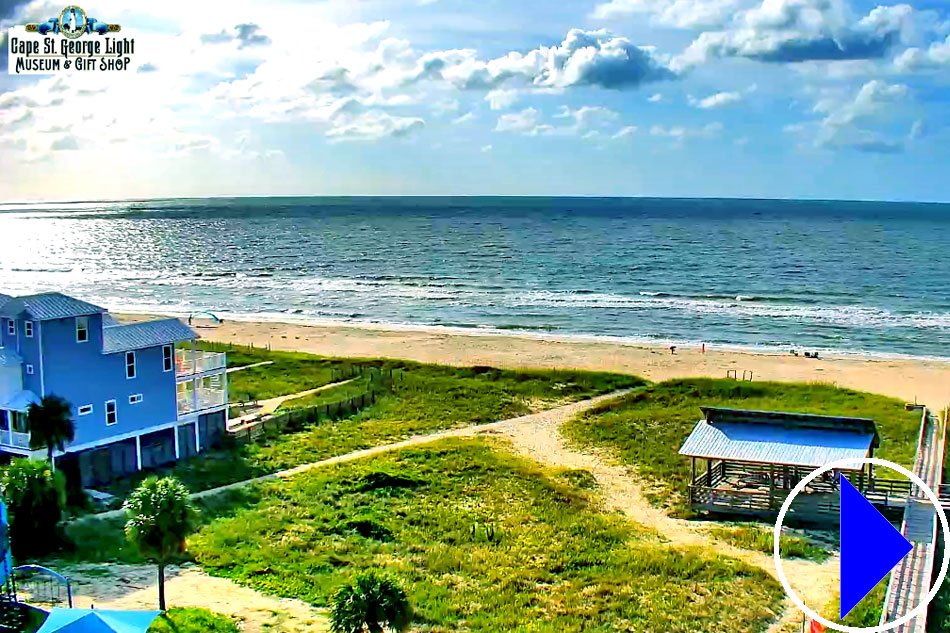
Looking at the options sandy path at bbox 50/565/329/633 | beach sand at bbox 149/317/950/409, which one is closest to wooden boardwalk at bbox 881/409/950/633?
sandy path at bbox 50/565/329/633

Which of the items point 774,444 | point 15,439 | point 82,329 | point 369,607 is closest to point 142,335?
point 82,329

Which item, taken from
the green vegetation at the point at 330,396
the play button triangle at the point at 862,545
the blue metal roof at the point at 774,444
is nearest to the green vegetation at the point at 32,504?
the green vegetation at the point at 330,396

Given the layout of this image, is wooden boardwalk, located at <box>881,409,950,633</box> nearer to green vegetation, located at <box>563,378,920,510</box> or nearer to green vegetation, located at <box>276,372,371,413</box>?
green vegetation, located at <box>563,378,920,510</box>

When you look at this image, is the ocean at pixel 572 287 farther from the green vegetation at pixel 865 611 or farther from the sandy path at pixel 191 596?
the sandy path at pixel 191 596

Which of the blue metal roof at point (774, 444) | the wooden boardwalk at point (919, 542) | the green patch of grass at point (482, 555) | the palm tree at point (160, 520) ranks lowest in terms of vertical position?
the green patch of grass at point (482, 555)

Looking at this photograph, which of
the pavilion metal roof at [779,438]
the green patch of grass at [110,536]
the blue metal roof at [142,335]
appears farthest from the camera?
the blue metal roof at [142,335]

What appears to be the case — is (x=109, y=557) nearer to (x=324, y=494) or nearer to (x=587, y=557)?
(x=324, y=494)
